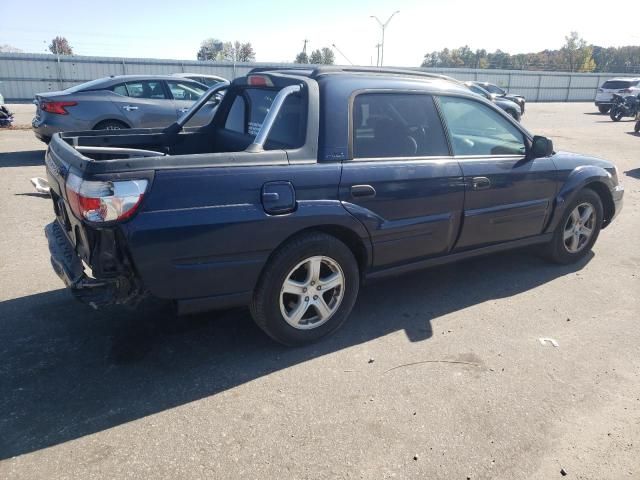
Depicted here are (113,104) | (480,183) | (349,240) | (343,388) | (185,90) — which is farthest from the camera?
(185,90)

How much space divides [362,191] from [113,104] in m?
7.69

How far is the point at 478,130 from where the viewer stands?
443cm

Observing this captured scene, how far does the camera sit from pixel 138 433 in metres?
2.65

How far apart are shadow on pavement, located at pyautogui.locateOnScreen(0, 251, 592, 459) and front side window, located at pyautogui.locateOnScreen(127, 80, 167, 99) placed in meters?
6.70

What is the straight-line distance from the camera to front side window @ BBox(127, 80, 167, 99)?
988 cm

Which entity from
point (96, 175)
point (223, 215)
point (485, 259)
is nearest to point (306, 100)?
point (223, 215)

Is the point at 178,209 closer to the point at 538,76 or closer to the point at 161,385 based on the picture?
the point at 161,385

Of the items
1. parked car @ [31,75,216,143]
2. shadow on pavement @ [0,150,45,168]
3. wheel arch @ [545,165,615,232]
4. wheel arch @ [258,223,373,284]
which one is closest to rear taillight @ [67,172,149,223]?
wheel arch @ [258,223,373,284]

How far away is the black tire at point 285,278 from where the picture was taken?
3.25m

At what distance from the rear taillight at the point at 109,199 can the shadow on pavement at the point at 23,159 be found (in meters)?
8.07

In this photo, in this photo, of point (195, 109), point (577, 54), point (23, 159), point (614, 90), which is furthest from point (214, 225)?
point (577, 54)

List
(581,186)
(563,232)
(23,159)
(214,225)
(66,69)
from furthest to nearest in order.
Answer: (66,69) < (23,159) < (563,232) < (581,186) < (214,225)

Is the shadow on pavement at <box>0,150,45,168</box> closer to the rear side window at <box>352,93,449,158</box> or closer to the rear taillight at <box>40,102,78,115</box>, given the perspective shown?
the rear taillight at <box>40,102,78,115</box>

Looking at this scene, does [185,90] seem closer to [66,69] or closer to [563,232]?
[563,232]
